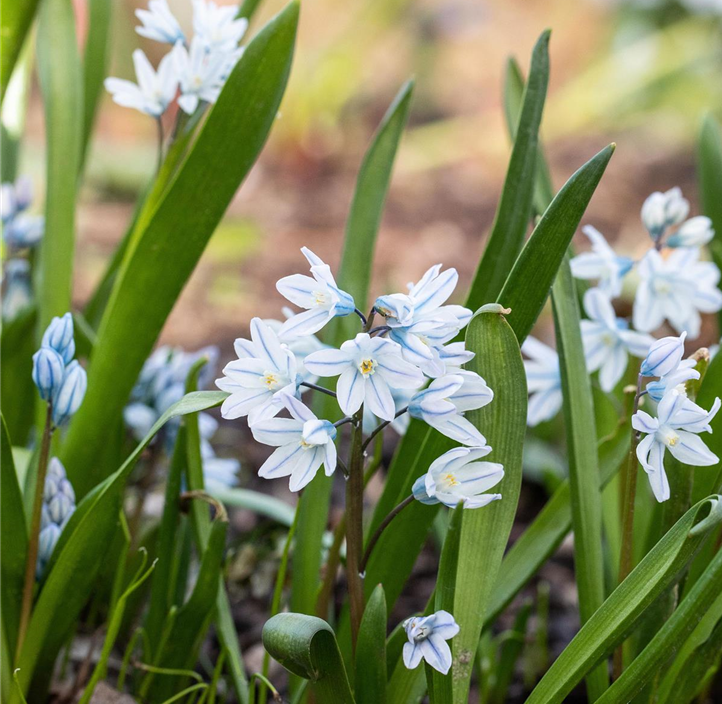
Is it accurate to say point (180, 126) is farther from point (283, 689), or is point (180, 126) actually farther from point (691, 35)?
point (691, 35)

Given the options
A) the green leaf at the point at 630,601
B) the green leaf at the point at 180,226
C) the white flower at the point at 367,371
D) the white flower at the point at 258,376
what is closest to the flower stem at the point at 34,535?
the green leaf at the point at 180,226

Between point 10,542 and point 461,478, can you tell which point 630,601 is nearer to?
point 461,478

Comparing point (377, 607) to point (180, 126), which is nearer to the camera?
point (377, 607)

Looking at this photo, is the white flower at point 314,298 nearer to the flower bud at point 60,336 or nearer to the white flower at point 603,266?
the flower bud at point 60,336

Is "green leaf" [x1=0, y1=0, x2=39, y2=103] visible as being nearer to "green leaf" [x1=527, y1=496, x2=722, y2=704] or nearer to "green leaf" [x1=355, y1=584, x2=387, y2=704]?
"green leaf" [x1=355, y1=584, x2=387, y2=704]

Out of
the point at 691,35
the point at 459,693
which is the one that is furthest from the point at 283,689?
the point at 691,35

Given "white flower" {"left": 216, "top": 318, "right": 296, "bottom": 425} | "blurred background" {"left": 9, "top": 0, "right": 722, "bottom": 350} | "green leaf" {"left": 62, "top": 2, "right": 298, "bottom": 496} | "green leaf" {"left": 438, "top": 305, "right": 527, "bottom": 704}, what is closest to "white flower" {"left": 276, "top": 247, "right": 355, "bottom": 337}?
"white flower" {"left": 216, "top": 318, "right": 296, "bottom": 425}
